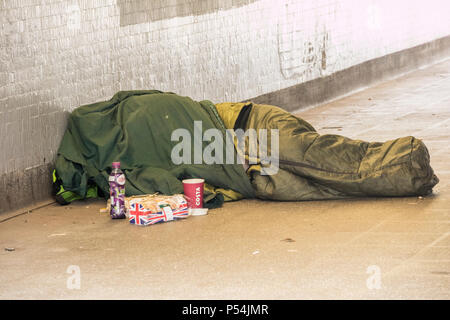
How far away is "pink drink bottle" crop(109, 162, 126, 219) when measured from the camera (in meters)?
5.60

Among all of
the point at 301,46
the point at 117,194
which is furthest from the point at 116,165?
the point at 301,46

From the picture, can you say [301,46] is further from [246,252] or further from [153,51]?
[246,252]

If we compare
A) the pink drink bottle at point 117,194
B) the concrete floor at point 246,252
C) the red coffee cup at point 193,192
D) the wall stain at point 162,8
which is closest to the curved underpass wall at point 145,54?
the wall stain at point 162,8

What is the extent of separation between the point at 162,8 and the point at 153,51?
45 centimetres

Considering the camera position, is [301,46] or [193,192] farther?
[301,46]

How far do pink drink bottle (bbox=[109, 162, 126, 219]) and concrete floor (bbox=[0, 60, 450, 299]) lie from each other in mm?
74

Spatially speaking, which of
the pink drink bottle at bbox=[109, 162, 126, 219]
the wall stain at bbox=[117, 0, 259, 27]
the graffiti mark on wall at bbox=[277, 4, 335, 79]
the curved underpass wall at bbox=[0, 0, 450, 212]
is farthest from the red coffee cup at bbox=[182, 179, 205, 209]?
the graffiti mark on wall at bbox=[277, 4, 335, 79]

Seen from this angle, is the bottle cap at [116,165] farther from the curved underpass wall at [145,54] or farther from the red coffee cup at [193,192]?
the curved underpass wall at [145,54]

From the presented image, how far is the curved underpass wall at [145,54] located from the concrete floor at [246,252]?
0.65 meters

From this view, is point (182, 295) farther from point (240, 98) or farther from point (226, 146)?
point (240, 98)

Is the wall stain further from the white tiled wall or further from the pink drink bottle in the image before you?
the pink drink bottle

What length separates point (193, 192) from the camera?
5.66 m

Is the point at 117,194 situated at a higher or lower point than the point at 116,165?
lower

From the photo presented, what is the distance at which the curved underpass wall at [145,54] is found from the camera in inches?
231
